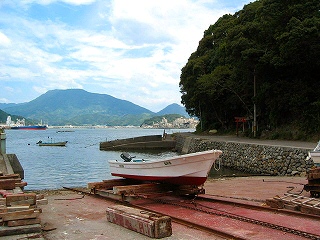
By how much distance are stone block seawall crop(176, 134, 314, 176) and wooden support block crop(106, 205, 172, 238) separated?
13.3 metres

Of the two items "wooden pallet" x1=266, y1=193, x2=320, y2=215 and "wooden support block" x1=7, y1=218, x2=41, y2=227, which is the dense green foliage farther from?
"wooden support block" x1=7, y1=218, x2=41, y2=227

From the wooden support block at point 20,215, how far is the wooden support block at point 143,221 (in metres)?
1.65

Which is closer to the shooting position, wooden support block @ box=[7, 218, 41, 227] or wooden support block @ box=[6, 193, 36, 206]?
wooden support block @ box=[7, 218, 41, 227]

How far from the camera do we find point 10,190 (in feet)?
31.8

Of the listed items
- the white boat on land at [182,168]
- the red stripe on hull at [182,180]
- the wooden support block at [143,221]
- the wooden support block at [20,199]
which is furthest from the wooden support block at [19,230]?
the red stripe on hull at [182,180]

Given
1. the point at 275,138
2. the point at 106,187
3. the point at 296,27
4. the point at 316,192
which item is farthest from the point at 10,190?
the point at 275,138

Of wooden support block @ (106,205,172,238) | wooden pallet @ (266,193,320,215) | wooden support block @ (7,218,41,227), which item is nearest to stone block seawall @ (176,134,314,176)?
wooden pallet @ (266,193,320,215)

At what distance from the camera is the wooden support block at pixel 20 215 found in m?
6.35

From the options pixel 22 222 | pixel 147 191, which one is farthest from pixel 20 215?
pixel 147 191

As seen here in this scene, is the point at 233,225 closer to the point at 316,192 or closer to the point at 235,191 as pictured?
the point at 316,192

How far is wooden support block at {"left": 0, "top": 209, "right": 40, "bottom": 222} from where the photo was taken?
6352mm

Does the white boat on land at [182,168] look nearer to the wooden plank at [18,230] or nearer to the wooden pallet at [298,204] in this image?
the wooden pallet at [298,204]

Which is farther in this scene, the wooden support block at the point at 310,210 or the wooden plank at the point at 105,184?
the wooden plank at the point at 105,184

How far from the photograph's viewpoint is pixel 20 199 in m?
7.11
